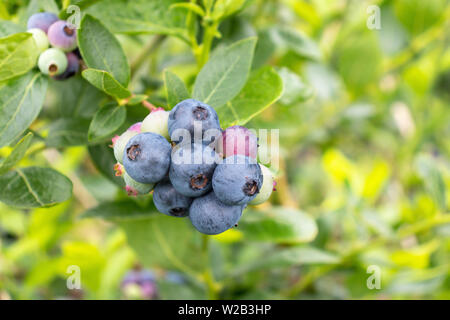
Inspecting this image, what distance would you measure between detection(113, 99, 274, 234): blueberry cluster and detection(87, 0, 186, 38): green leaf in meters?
0.42

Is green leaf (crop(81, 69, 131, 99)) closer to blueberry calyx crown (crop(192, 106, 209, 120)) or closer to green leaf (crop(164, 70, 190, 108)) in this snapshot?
green leaf (crop(164, 70, 190, 108))

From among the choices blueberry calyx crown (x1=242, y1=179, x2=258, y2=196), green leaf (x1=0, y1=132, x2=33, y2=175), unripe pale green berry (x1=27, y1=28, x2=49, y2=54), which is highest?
unripe pale green berry (x1=27, y1=28, x2=49, y2=54)

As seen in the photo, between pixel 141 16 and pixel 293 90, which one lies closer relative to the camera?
pixel 141 16

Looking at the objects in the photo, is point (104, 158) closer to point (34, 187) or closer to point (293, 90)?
point (34, 187)

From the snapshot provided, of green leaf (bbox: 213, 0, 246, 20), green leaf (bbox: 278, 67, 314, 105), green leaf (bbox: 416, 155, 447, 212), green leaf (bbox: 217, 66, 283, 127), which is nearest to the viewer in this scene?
green leaf (bbox: 217, 66, 283, 127)

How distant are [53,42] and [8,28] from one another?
0.13 meters

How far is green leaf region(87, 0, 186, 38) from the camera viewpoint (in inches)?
41.2

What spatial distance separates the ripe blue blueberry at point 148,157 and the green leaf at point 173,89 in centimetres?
14

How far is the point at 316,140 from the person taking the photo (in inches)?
96.2

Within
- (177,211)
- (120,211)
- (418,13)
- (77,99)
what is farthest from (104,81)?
(418,13)

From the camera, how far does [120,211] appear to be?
1270 mm

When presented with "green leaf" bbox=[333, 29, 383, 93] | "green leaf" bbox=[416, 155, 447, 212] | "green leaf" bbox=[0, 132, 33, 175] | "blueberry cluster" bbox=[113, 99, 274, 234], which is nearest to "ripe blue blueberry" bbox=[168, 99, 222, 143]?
"blueberry cluster" bbox=[113, 99, 274, 234]

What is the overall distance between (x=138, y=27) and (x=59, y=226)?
1.25 meters
